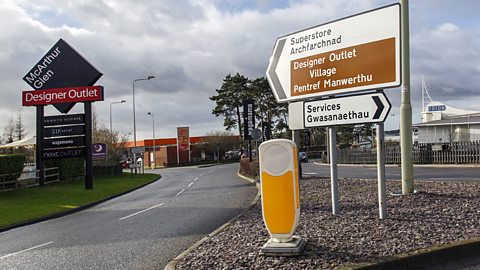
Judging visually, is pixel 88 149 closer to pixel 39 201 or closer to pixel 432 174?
pixel 39 201

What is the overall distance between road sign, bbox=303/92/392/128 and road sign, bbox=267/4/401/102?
0.74ft

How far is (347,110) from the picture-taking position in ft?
27.1

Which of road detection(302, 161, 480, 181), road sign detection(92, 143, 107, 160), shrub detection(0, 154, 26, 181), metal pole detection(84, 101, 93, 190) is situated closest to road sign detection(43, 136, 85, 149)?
metal pole detection(84, 101, 93, 190)

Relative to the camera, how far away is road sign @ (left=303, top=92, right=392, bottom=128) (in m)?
7.85

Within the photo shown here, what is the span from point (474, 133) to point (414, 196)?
39.4 metres

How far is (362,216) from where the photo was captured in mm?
8469

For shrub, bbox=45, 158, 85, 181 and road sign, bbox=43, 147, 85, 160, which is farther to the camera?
shrub, bbox=45, 158, 85, 181

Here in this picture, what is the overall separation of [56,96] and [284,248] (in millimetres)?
25629

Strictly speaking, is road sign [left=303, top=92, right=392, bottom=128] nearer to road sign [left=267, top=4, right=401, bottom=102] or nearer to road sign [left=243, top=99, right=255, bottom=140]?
road sign [left=267, top=4, right=401, bottom=102]

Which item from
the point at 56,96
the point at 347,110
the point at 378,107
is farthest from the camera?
the point at 56,96

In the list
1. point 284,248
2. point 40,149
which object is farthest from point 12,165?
point 284,248

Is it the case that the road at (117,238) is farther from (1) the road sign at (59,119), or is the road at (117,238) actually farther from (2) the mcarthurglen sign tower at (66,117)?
(1) the road sign at (59,119)

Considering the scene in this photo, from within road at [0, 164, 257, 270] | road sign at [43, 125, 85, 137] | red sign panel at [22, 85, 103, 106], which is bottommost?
road at [0, 164, 257, 270]

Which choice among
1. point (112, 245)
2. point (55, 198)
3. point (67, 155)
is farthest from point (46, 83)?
point (112, 245)
